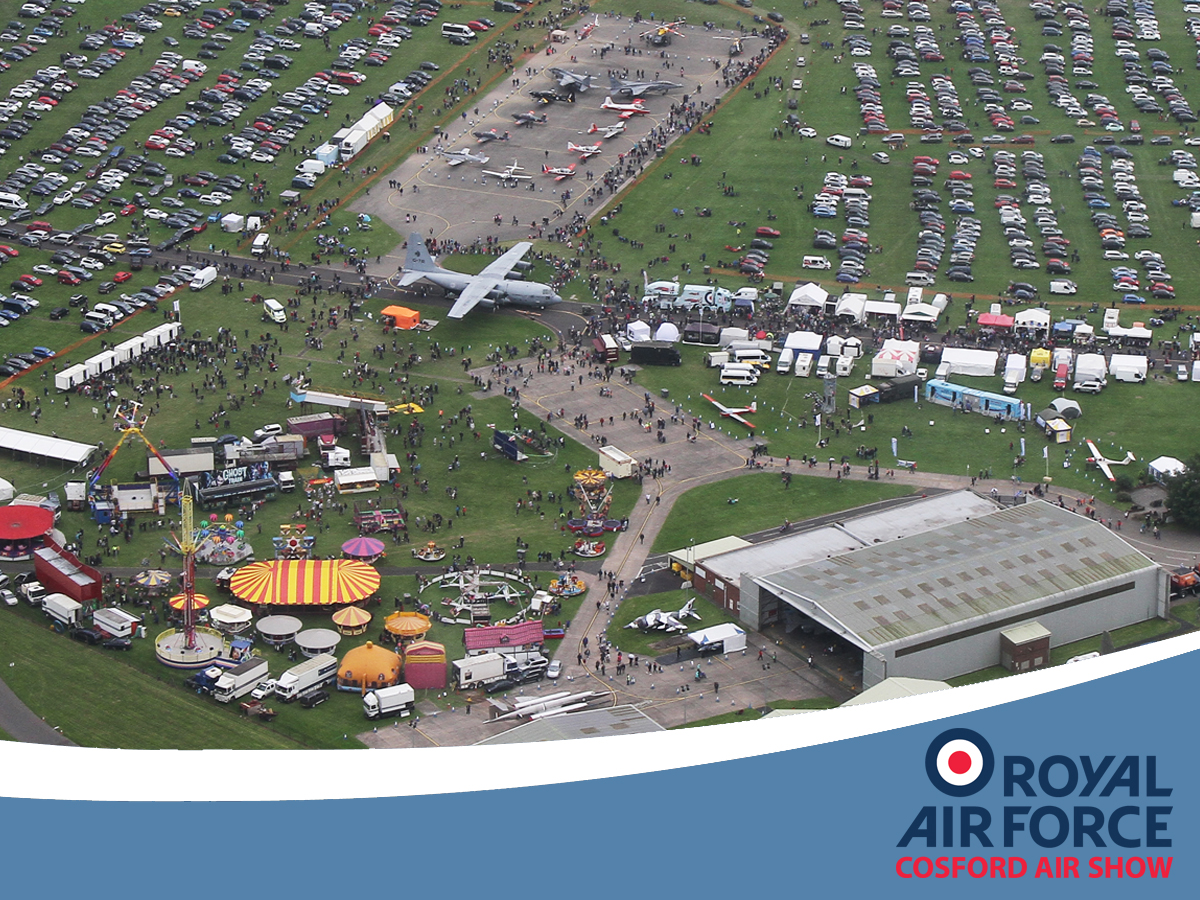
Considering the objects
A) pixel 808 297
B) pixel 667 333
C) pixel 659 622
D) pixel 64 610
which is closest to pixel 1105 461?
pixel 808 297

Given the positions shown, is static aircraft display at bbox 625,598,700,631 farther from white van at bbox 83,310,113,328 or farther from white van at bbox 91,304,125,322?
white van at bbox 91,304,125,322

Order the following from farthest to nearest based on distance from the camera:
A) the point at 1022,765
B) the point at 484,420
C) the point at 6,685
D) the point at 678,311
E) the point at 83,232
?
the point at 83,232 → the point at 678,311 → the point at 484,420 → the point at 6,685 → the point at 1022,765

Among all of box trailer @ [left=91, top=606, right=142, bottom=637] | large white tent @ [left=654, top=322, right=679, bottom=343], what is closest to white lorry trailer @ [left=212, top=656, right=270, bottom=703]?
box trailer @ [left=91, top=606, right=142, bottom=637]

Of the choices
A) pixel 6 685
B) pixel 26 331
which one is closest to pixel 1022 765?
pixel 6 685

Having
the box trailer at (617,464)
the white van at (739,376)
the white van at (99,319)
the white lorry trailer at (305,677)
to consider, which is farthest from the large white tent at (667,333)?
the white lorry trailer at (305,677)

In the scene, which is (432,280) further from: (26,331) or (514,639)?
(514,639)

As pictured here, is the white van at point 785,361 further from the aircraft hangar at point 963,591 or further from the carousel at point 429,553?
the carousel at point 429,553

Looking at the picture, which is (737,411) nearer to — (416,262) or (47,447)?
(416,262)
